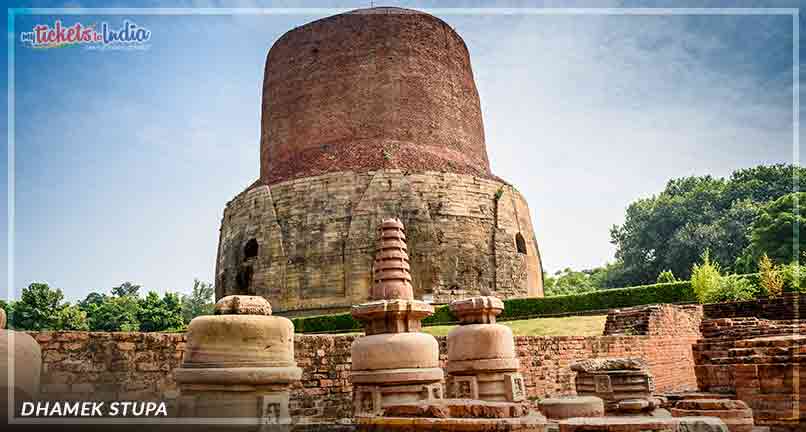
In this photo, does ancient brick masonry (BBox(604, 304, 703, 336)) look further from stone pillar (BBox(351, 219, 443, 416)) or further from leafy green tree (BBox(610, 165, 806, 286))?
leafy green tree (BBox(610, 165, 806, 286))

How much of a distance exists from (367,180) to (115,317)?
78.2ft

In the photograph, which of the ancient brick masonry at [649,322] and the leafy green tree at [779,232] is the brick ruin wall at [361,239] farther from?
the leafy green tree at [779,232]

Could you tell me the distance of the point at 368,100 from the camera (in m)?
A: 20.4

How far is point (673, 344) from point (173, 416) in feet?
34.2

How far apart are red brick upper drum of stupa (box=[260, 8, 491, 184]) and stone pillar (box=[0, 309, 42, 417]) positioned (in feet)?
52.4

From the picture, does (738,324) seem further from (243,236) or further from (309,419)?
(243,236)

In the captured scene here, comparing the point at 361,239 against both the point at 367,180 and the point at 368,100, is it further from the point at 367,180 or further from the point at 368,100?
the point at 368,100

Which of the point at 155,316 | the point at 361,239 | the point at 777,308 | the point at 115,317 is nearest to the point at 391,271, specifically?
the point at 777,308

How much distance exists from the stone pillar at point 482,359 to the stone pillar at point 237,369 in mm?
3167

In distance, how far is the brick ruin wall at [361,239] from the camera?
17125mm

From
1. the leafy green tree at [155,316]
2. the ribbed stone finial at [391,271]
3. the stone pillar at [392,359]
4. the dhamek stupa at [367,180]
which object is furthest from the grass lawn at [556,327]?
the leafy green tree at [155,316]

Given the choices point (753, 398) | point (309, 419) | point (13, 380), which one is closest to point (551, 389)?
point (753, 398)

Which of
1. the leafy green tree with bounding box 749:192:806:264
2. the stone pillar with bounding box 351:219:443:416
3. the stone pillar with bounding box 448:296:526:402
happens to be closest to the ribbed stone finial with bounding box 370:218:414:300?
the stone pillar with bounding box 351:219:443:416

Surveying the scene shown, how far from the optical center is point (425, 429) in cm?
367
